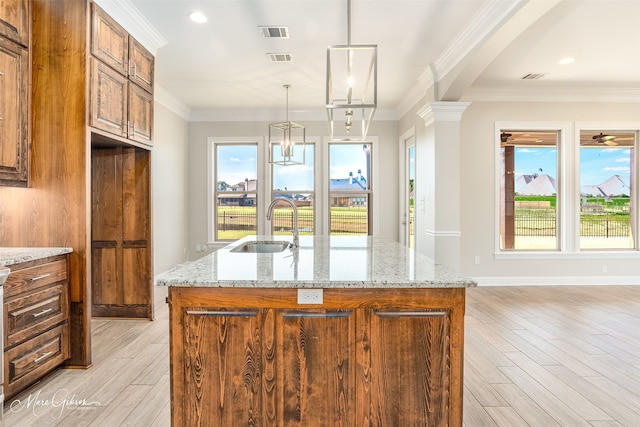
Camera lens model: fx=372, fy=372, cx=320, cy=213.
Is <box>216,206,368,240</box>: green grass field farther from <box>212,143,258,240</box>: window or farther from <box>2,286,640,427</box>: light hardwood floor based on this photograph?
<box>2,286,640,427</box>: light hardwood floor

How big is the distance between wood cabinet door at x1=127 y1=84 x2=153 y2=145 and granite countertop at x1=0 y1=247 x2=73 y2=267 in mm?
1161

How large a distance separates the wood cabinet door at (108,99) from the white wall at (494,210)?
4.25m

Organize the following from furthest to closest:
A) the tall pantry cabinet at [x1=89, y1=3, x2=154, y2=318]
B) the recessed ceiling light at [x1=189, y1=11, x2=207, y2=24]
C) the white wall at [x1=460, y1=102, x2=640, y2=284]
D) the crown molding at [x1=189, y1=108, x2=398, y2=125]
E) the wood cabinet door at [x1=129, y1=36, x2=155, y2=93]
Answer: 1. the crown molding at [x1=189, y1=108, x2=398, y2=125]
2. the white wall at [x1=460, y1=102, x2=640, y2=284]
3. the tall pantry cabinet at [x1=89, y1=3, x2=154, y2=318]
4. the wood cabinet door at [x1=129, y1=36, x2=155, y2=93]
5. the recessed ceiling light at [x1=189, y1=11, x2=207, y2=24]

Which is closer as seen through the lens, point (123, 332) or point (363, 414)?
point (363, 414)

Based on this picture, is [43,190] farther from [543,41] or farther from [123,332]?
[543,41]

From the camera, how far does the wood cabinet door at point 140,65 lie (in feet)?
10.6

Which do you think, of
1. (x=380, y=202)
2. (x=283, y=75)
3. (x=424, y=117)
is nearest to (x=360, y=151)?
(x=380, y=202)

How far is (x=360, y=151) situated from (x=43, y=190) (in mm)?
4812

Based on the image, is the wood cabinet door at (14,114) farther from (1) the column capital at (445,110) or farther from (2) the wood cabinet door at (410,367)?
(1) the column capital at (445,110)

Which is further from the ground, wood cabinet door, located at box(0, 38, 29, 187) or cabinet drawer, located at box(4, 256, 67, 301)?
wood cabinet door, located at box(0, 38, 29, 187)

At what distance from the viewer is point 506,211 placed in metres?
5.46

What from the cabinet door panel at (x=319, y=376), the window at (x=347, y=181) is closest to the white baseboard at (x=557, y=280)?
the window at (x=347, y=181)

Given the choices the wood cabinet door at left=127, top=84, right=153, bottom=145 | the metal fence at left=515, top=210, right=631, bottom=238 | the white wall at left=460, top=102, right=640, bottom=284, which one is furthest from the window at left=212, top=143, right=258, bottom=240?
the metal fence at left=515, top=210, right=631, bottom=238

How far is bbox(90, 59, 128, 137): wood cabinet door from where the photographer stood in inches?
107
